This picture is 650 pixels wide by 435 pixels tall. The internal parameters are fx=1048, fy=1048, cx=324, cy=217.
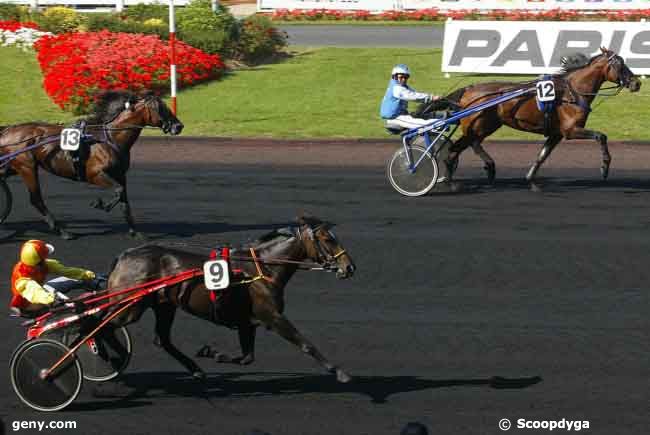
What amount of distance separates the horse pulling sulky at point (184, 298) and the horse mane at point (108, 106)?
5.02m

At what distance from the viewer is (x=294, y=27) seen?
1318 inches

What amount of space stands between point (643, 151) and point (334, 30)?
643 inches

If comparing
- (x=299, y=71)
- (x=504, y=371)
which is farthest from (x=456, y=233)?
(x=299, y=71)

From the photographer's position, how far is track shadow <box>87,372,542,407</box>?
7816 mm

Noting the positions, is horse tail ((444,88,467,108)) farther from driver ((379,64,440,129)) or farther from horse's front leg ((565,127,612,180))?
horse's front leg ((565,127,612,180))

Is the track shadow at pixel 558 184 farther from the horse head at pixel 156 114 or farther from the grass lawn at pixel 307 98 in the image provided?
the horse head at pixel 156 114

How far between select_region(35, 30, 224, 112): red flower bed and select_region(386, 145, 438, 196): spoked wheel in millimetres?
9079

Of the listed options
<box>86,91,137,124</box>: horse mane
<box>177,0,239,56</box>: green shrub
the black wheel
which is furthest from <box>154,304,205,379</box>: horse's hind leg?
<box>177,0,239,56</box>: green shrub

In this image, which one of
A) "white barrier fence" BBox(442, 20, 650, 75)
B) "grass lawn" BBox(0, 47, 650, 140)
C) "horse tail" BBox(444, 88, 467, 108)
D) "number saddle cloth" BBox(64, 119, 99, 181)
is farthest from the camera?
"white barrier fence" BBox(442, 20, 650, 75)

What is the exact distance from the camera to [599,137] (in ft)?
46.9

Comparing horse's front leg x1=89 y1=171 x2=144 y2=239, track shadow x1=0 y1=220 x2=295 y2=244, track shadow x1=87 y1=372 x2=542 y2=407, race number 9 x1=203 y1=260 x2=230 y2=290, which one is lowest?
track shadow x1=0 y1=220 x2=295 y2=244

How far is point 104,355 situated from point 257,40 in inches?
775

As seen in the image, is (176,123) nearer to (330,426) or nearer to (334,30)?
(330,426)

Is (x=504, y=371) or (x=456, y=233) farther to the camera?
(x=456, y=233)
